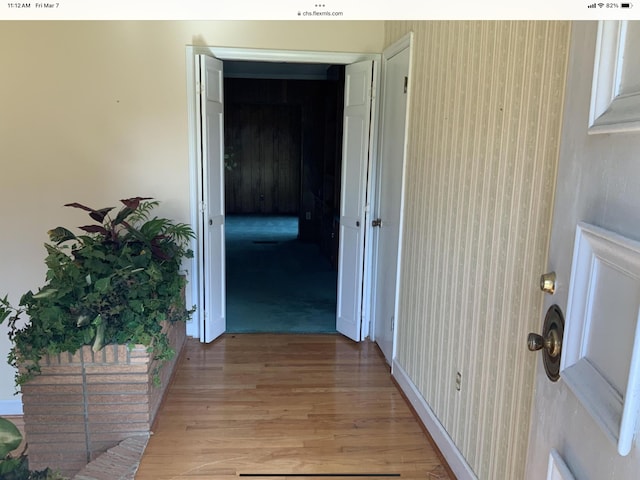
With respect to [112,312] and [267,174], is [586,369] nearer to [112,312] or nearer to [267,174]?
[112,312]

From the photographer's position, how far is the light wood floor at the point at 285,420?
91.7 inches

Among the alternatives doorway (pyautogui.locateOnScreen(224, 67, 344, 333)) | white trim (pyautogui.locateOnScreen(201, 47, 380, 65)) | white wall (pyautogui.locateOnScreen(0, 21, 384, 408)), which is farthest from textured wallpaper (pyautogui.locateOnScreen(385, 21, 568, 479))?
doorway (pyautogui.locateOnScreen(224, 67, 344, 333))

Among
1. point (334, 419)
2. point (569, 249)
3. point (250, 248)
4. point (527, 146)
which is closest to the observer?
point (569, 249)

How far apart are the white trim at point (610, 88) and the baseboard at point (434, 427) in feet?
5.67

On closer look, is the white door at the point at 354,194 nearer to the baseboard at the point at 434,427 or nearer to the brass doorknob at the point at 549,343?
the baseboard at the point at 434,427

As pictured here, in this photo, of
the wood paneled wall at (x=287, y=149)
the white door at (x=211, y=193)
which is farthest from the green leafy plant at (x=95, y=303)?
the wood paneled wall at (x=287, y=149)

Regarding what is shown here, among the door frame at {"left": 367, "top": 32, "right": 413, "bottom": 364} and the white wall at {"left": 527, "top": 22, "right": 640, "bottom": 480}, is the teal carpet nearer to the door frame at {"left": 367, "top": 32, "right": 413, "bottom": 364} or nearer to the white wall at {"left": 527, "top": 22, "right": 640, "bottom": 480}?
the door frame at {"left": 367, "top": 32, "right": 413, "bottom": 364}

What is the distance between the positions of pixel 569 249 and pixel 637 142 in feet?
0.77

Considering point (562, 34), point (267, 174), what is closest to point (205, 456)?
point (562, 34)

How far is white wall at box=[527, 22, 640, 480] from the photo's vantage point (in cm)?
74

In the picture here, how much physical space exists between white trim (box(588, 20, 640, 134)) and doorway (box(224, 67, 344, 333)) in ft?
11.2

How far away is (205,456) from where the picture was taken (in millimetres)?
2400

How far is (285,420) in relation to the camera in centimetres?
273

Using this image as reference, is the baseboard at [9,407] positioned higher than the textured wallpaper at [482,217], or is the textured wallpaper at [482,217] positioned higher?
the textured wallpaper at [482,217]
